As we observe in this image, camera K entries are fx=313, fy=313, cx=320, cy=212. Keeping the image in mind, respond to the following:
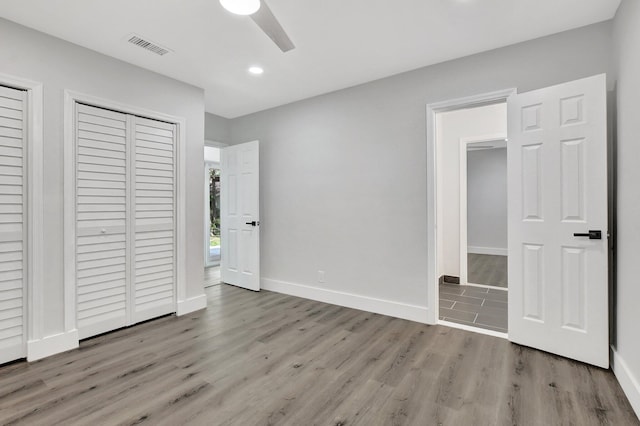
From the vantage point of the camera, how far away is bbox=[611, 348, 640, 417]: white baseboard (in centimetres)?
181

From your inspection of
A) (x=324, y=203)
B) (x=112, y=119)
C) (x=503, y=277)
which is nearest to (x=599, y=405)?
(x=324, y=203)

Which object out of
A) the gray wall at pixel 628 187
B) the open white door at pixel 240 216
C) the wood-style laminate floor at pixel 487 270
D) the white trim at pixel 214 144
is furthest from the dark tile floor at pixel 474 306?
the white trim at pixel 214 144

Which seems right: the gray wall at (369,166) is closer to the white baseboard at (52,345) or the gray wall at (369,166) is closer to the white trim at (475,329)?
the white trim at (475,329)

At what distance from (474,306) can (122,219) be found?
3.99m

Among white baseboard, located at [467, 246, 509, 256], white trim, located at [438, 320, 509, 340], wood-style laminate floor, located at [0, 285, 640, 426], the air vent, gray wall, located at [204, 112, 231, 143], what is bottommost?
wood-style laminate floor, located at [0, 285, 640, 426]

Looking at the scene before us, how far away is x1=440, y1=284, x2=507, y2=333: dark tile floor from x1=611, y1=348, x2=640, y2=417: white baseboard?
2.82 feet

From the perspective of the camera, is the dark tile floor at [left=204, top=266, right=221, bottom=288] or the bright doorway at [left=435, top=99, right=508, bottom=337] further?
the dark tile floor at [left=204, top=266, right=221, bottom=288]

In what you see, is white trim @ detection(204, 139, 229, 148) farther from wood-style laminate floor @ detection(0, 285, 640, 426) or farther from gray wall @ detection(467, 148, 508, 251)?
gray wall @ detection(467, 148, 508, 251)

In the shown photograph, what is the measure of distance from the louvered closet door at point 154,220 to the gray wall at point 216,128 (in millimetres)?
1341

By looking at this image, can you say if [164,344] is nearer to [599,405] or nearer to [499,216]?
[599,405]

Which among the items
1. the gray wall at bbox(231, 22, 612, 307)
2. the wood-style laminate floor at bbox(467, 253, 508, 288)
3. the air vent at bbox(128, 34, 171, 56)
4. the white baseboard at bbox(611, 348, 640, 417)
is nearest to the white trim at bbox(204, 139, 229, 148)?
the gray wall at bbox(231, 22, 612, 307)

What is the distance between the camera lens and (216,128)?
4906 millimetres

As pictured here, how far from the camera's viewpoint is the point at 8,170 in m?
2.41

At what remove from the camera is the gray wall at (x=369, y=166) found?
274 centimetres
